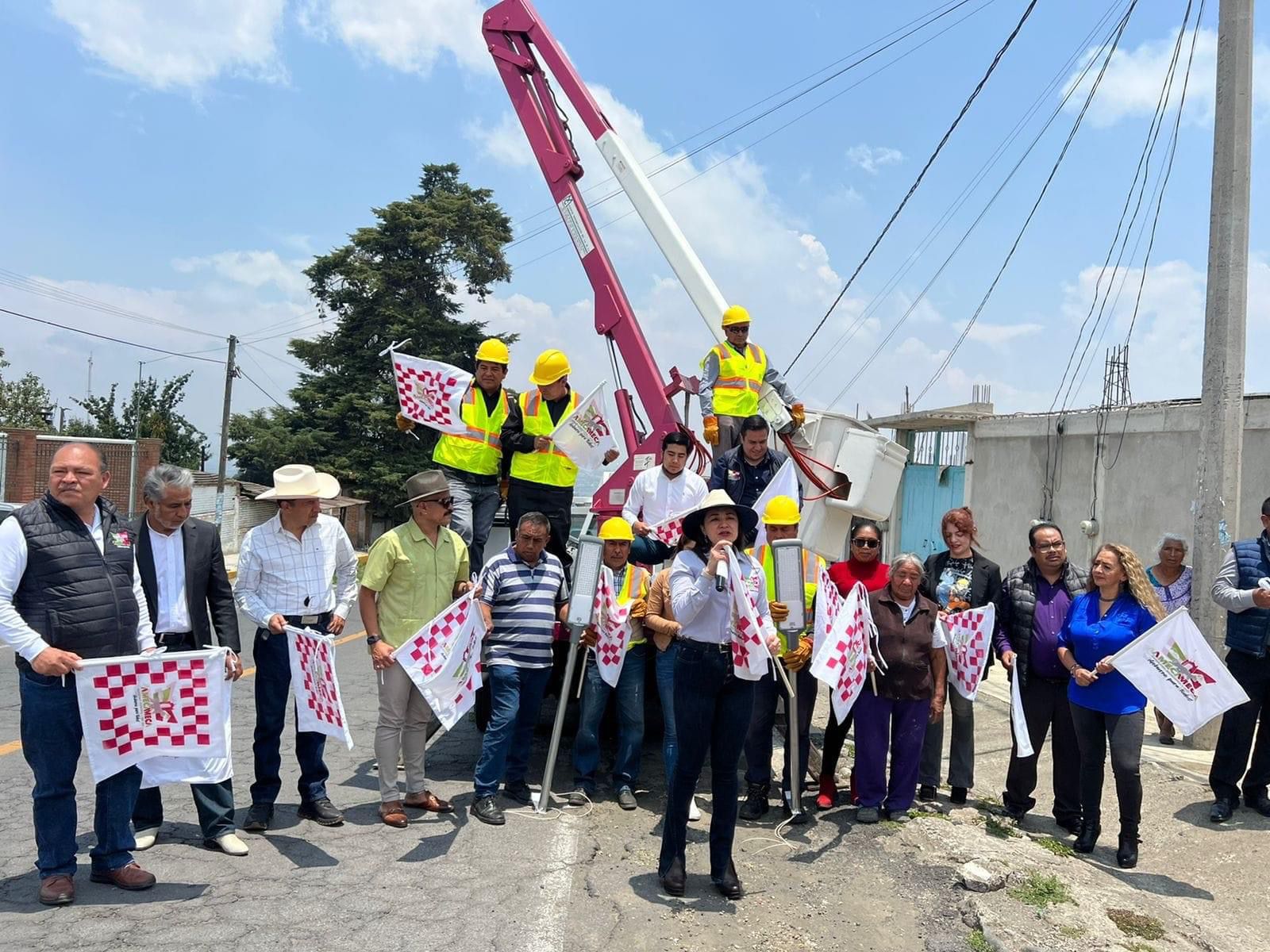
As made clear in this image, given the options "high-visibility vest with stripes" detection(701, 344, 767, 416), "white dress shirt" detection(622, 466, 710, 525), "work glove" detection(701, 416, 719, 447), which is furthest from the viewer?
"high-visibility vest with stripes" detection(701, 344, 767, 416)

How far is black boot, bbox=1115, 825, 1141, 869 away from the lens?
5.52m

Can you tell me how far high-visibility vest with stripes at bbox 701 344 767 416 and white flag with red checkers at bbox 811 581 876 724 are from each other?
6.54 ft

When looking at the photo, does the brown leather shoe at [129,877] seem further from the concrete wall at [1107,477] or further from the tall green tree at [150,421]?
the tall green tree at [150,421]

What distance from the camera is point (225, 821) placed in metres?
4.91

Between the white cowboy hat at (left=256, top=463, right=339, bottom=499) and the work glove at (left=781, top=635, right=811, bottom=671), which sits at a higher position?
the white cowboy hat at (left=256, top=463, right=339, bottom=499)

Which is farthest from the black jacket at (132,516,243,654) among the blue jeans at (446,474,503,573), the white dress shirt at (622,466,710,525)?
the white dress shirt at (622,466,710,525)

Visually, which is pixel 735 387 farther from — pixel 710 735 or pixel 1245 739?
pixel 1245 739

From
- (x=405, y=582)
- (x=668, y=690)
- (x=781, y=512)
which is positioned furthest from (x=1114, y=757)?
(x=405, y=582)

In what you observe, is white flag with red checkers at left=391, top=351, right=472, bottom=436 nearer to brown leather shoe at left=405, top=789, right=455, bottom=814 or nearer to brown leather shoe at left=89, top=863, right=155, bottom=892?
brown leather shoe at left=405, top=789, right=455, bottom=814

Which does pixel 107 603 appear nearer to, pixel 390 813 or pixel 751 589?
pixel 390 813

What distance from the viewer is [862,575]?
20.6ft

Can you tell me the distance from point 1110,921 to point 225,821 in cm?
428

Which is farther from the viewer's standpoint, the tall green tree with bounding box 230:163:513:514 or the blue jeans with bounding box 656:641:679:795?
the tall green tree with bounding box 230:163:513:514

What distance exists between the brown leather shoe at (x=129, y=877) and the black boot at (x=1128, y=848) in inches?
199
